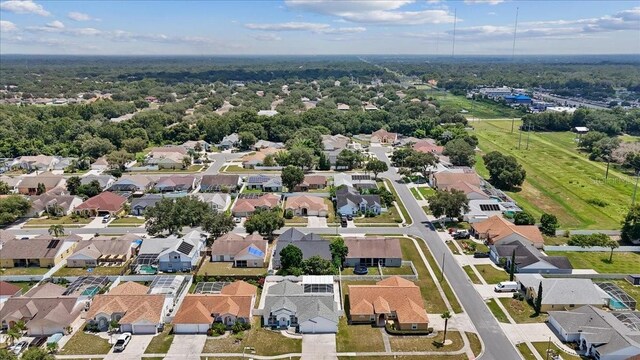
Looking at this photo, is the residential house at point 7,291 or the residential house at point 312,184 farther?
the residential house at point 312,184

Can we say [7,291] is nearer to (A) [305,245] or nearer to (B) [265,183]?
(A) [305,245]

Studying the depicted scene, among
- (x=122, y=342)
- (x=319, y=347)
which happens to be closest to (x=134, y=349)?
(x=122, y=342)

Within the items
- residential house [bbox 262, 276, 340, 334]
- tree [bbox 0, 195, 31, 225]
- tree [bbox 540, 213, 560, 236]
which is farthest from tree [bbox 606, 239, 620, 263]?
tree [bbox 0, 195, 31, 225]

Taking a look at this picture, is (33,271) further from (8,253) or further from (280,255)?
(280,255)

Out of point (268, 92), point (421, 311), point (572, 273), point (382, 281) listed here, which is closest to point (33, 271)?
point (382, 281)

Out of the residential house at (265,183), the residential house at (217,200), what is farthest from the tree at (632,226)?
the residential house at (217,200)

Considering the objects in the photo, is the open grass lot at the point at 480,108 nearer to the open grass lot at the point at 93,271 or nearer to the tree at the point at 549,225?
the tree at the point at 549,225
